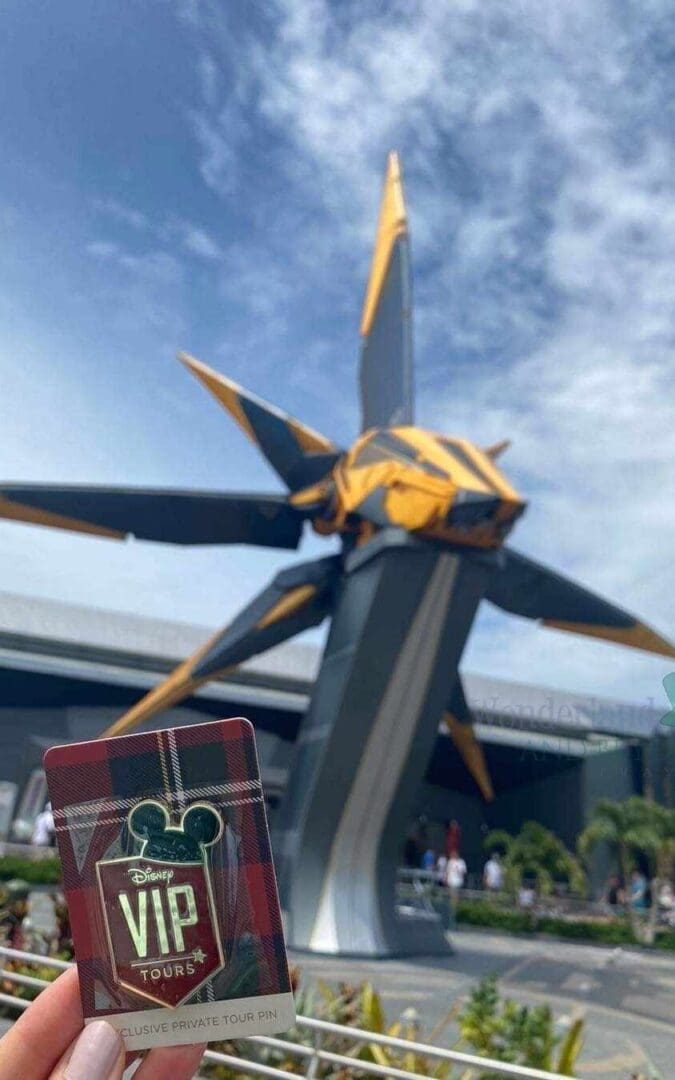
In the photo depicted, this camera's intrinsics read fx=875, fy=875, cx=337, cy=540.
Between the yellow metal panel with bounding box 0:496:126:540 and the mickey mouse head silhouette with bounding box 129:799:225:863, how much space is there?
13.0 meters

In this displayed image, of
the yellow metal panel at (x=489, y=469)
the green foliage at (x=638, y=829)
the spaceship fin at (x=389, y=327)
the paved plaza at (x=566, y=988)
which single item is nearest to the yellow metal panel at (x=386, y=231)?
the spaceship fin at (x=389, y=327)

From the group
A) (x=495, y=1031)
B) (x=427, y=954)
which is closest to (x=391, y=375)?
(x=427, y=954)

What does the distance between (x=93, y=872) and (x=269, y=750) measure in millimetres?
27970

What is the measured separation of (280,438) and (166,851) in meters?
12.6

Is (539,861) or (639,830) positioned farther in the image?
(539,861)

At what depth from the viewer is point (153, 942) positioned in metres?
1.54

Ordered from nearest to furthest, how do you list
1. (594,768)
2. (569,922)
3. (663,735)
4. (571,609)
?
(571,609), (569,922), (663,735), (594,768)

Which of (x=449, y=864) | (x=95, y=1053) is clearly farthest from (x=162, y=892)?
(x=449, y=864)

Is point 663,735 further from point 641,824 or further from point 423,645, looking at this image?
point 423,645

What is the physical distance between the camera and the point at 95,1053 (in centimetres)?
143

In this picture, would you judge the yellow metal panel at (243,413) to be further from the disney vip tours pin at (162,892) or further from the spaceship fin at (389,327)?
the disney vip tours pin at (162,892)

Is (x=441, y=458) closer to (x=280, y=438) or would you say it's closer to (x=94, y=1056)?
(x=280, y=438)

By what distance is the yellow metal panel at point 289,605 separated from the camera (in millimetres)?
13578

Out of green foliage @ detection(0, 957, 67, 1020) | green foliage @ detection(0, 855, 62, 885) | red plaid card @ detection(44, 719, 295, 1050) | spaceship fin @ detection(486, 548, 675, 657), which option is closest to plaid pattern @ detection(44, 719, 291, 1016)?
red plaid card @ detection(44, 719, 295, 1050)
